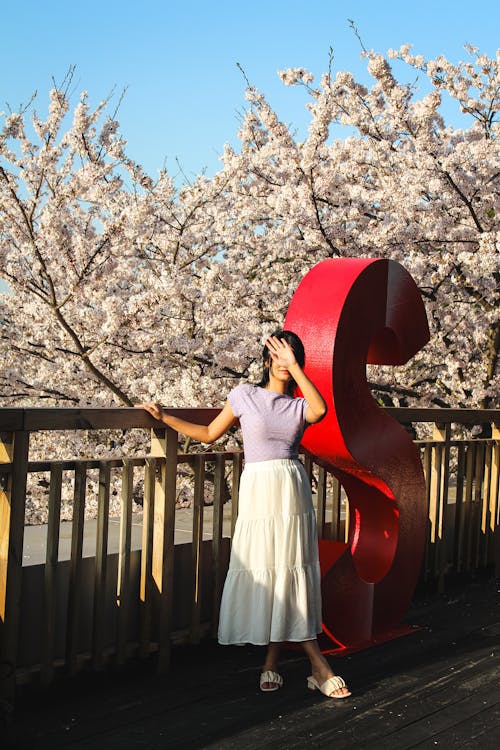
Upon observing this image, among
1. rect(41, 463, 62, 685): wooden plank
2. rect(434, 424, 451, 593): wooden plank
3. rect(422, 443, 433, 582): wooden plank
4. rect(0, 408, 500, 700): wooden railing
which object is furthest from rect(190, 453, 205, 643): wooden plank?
rect(434, 424, 451, 593): wooden plank

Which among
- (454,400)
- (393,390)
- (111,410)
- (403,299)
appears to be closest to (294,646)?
(111,410)

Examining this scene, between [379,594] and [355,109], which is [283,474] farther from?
[355,109]

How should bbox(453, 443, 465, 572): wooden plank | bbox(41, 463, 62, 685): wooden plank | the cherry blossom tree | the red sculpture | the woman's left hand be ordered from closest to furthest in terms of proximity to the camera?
bbox(41, 463, 62, 685): wooden plank < the woman's left hand < the red sculpture < bbox(453, 443, 465, 572): wooden plank < the cherry blossom tree

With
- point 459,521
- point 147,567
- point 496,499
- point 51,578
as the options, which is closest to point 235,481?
point 147,567

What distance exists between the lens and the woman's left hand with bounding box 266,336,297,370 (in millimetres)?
3354

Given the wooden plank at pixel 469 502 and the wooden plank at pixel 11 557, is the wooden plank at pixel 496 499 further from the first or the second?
the wooden plank at pixel 11 557

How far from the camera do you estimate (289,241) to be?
8164 mm

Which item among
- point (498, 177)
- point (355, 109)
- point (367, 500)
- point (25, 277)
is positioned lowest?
point (367, 500)

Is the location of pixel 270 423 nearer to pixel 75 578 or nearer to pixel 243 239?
pixel 75 578

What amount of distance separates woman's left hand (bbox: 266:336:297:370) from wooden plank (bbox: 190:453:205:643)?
0.64 meters

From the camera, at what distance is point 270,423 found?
3.32 m

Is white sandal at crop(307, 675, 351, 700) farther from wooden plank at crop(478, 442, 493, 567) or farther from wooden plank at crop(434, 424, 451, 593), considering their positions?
wooden plank at crop(478, 442, 493, 567)

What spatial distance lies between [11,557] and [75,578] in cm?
32

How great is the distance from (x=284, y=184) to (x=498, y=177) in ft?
6.92
